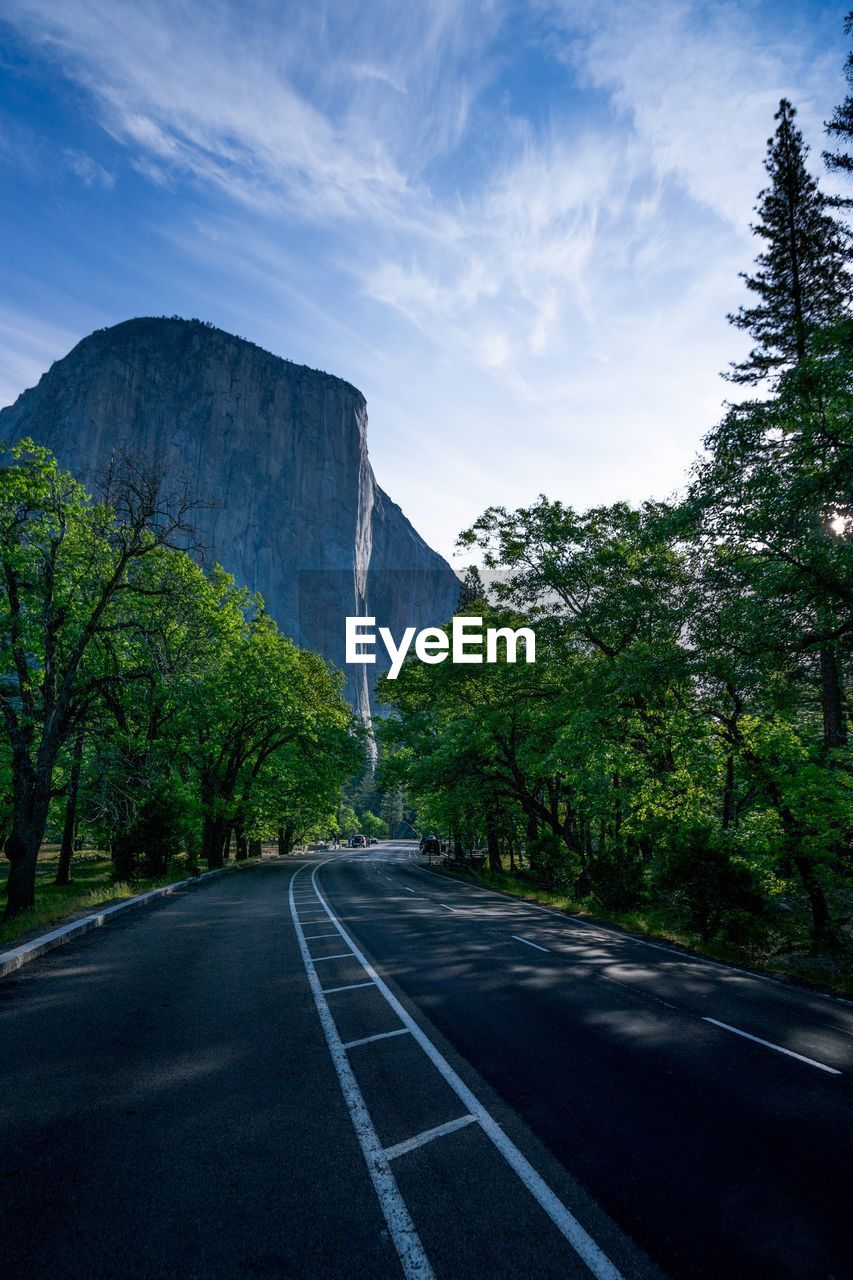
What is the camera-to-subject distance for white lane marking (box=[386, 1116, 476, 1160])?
3.94 meters

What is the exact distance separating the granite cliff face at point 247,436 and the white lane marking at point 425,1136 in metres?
155

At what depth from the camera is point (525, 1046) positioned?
6.00 meters

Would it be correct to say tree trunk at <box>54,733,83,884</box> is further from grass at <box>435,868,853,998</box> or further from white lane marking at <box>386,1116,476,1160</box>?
white lane marking at <box>386,1116,476,1160</box>

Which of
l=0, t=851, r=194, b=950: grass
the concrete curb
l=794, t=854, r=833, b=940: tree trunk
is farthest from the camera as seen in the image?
l=794, t=854, r=833, b=940: tree trunk

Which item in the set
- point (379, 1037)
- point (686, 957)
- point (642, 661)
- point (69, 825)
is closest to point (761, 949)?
point (686, 957)

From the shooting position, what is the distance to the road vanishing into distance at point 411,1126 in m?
3.02

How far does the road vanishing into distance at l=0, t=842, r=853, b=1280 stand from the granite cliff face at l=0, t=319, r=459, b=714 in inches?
5997

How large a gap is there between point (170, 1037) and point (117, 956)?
4.09 metres

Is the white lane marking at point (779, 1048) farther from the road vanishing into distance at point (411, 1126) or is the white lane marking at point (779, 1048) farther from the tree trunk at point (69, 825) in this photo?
the tree trunk at point (69, 825)

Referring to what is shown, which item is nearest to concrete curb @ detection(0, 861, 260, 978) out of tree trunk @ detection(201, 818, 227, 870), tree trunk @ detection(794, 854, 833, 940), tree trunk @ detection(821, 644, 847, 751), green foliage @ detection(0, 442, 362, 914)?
green foliage @ detection(0, 442, 362, 914)

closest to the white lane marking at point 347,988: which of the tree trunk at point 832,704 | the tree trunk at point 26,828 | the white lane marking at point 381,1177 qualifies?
the white lane marking at point 381,1177

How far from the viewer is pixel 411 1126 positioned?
4.30 m

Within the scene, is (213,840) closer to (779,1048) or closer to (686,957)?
(686,957)

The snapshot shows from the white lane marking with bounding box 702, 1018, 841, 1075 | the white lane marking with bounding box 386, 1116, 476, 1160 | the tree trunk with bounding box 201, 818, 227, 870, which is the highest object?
the white lane marking with bounding box 386, 1116, 476, 1160
